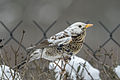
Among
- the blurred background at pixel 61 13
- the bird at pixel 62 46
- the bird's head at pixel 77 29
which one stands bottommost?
the bird at pixel 62 46

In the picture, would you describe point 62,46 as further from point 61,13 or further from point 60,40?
point 61,13

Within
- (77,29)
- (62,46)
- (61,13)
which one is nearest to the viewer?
(62,46)

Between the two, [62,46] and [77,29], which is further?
[77,29]

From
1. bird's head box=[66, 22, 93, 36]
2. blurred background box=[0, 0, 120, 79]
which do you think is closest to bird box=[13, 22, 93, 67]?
bird's head box=[66, 22, 93, 36]

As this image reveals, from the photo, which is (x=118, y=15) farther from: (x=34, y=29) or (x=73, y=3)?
(x=34, y=29)

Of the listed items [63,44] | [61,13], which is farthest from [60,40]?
[61,13]

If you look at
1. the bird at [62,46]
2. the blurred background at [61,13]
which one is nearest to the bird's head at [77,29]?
the bird at [62,46]

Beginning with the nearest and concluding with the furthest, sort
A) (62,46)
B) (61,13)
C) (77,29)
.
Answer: (62,46)
(77,29)
(61,13)

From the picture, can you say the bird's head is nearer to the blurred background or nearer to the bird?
the bird

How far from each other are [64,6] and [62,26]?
2.60 meters

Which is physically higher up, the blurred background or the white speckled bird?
the blurred background

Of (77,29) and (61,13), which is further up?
(61,13)

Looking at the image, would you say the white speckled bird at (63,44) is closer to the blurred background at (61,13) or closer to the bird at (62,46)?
the bird at (62,46)

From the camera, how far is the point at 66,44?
82.5 inches
